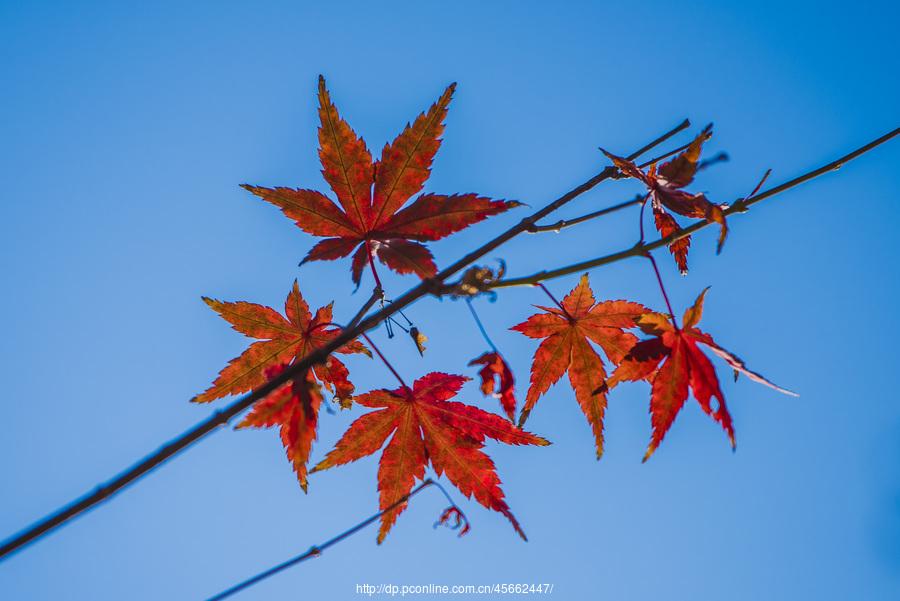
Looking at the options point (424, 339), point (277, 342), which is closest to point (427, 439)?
point (424, 339)

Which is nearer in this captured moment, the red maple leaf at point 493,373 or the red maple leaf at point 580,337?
the red maple leaf at point 493,373

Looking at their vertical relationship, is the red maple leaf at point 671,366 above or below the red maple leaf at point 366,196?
below

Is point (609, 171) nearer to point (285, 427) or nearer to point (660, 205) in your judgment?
point (660, 205)

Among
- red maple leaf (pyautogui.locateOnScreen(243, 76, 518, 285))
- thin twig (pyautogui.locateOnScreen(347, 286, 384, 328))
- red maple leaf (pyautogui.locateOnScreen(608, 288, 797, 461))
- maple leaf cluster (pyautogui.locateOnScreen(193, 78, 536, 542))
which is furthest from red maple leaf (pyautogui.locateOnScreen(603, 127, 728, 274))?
thin twig (pyautogui.locateOnScreen(347, 286, 384, 328))

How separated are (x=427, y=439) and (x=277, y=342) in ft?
2.22

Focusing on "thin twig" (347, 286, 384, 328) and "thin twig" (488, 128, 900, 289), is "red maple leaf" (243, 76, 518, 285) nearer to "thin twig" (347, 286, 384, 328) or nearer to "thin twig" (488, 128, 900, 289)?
"thin twig" (347, 286, 384, 328)

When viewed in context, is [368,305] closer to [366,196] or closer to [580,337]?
[366,196]

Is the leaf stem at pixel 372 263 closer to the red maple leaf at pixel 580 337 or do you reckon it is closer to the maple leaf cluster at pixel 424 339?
the maple leaf cluster at pixel 424 339

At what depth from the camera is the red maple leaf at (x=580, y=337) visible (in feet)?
7.10

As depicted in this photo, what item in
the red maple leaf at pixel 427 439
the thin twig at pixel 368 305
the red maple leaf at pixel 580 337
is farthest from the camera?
the red maple leaf at pixel 580 337

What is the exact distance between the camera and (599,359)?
2197mm

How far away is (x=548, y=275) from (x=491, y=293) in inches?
5.6

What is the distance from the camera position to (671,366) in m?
1.83

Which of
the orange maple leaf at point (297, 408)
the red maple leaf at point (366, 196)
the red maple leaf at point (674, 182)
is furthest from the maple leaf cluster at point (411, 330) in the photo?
the red maple leaf at point (674, 182)
